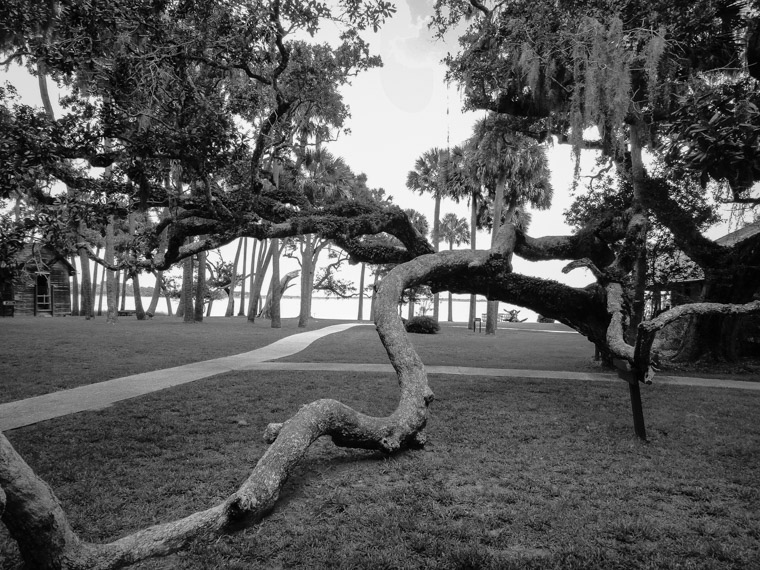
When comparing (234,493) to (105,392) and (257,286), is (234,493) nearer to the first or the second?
(105,392)

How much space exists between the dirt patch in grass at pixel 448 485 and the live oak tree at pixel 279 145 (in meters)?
0.44

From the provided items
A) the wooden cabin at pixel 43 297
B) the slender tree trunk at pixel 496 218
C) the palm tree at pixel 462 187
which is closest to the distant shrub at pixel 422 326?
the slender tree trunk at pixel 496 218

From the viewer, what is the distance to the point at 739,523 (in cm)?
309

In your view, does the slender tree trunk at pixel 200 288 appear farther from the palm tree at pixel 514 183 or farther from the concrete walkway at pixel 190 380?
the palm tree at pixel 514 183

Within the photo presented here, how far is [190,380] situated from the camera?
802 centimetres

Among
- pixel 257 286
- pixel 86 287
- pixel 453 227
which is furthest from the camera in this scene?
pixel 453 227

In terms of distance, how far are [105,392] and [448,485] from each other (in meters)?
5.85

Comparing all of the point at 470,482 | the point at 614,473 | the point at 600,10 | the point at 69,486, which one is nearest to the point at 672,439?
the point at 614,473

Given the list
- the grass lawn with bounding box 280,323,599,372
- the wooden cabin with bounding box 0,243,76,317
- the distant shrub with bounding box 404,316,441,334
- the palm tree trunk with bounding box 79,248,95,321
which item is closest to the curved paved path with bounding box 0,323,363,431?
the grass lawn with bounding box 280,323,599,372

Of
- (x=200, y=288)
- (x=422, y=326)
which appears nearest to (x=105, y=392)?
(x=422, y=326)

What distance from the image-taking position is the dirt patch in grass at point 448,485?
2680mm

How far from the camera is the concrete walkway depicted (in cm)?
570

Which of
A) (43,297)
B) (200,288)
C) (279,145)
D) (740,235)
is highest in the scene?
(279,145)

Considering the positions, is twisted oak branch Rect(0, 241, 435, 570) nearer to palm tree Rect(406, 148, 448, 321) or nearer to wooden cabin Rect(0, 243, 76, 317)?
palm tree Rect(406, 148, 448, 321)
